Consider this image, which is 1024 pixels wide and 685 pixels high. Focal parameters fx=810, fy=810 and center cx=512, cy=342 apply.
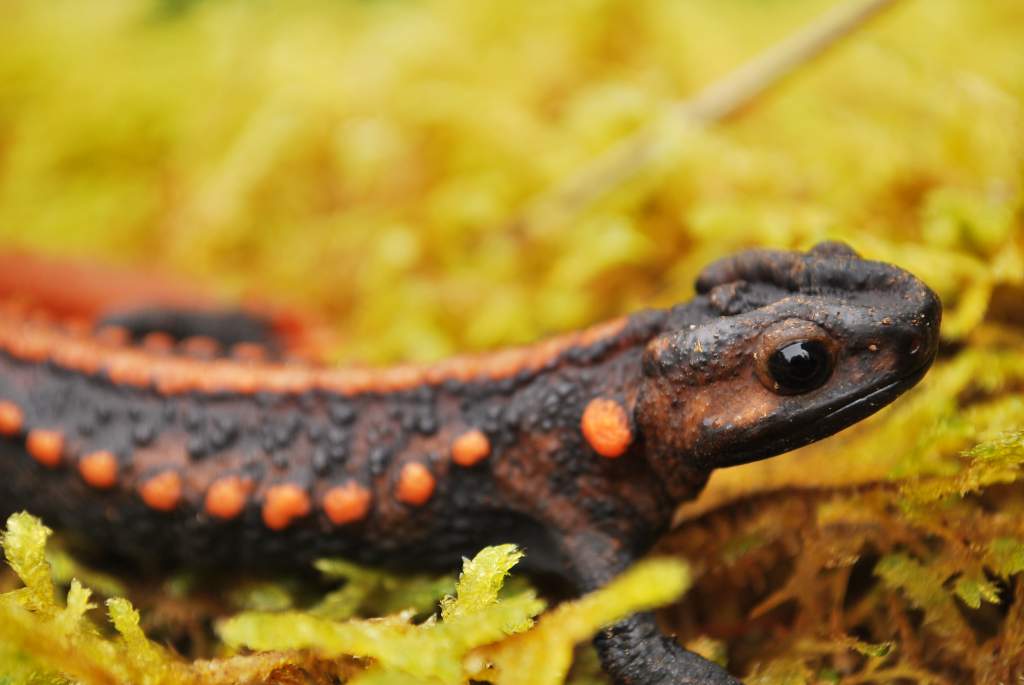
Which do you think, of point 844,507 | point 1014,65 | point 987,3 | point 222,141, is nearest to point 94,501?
point 844,507

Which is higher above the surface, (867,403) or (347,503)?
(867,403)

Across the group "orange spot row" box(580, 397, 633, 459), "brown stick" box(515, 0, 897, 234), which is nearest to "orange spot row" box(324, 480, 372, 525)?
"orange spot row" box(580, 397, 633, 459)

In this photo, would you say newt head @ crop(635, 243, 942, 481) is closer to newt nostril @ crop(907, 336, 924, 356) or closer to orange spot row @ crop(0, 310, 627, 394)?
newt nostril @ crop(907, 336, 924, 356)

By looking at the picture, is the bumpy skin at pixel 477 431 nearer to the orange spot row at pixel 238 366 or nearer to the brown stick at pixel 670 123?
the orange spot row at pixel 238 366

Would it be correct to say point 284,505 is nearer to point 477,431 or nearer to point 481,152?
point 477,431

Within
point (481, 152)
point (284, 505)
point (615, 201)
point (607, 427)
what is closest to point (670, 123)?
point (615, 201)

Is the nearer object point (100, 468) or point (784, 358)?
point (784, 358)

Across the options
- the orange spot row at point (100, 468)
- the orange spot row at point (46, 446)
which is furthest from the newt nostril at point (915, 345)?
the orange spot row at point (46, 446)
